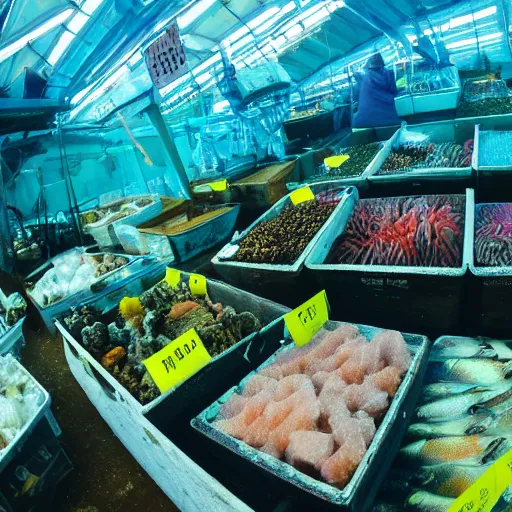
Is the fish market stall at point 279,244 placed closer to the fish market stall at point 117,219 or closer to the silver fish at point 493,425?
the silver fish at point 493,425

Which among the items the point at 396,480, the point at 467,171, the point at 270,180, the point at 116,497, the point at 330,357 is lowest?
the point at 116,497

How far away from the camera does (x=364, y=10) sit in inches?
207

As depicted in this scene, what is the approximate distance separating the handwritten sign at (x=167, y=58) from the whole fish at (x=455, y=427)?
3.03 meters

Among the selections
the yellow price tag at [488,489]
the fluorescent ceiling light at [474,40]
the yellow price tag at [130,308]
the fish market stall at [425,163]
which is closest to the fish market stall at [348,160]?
the fish market stall at [425,163]

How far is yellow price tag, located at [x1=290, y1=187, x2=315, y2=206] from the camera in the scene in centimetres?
334

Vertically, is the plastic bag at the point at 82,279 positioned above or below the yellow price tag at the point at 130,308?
above

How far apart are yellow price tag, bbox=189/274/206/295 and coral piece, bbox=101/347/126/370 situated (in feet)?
2.15

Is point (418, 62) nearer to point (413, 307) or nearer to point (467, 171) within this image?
point (467, 171)

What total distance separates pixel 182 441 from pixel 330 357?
2.60ft

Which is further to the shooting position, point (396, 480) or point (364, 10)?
point (364, 10)

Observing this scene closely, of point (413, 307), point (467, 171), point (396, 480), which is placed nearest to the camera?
point (396, 480)

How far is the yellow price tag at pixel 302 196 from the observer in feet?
11.0

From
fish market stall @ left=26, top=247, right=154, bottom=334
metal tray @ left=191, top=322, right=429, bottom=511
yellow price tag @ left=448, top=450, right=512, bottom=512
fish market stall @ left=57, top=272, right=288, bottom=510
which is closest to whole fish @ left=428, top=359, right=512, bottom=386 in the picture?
metal tray @ left=191, top=322, right=429, bottom=511

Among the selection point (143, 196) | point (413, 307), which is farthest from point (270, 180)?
point (413, 307)
